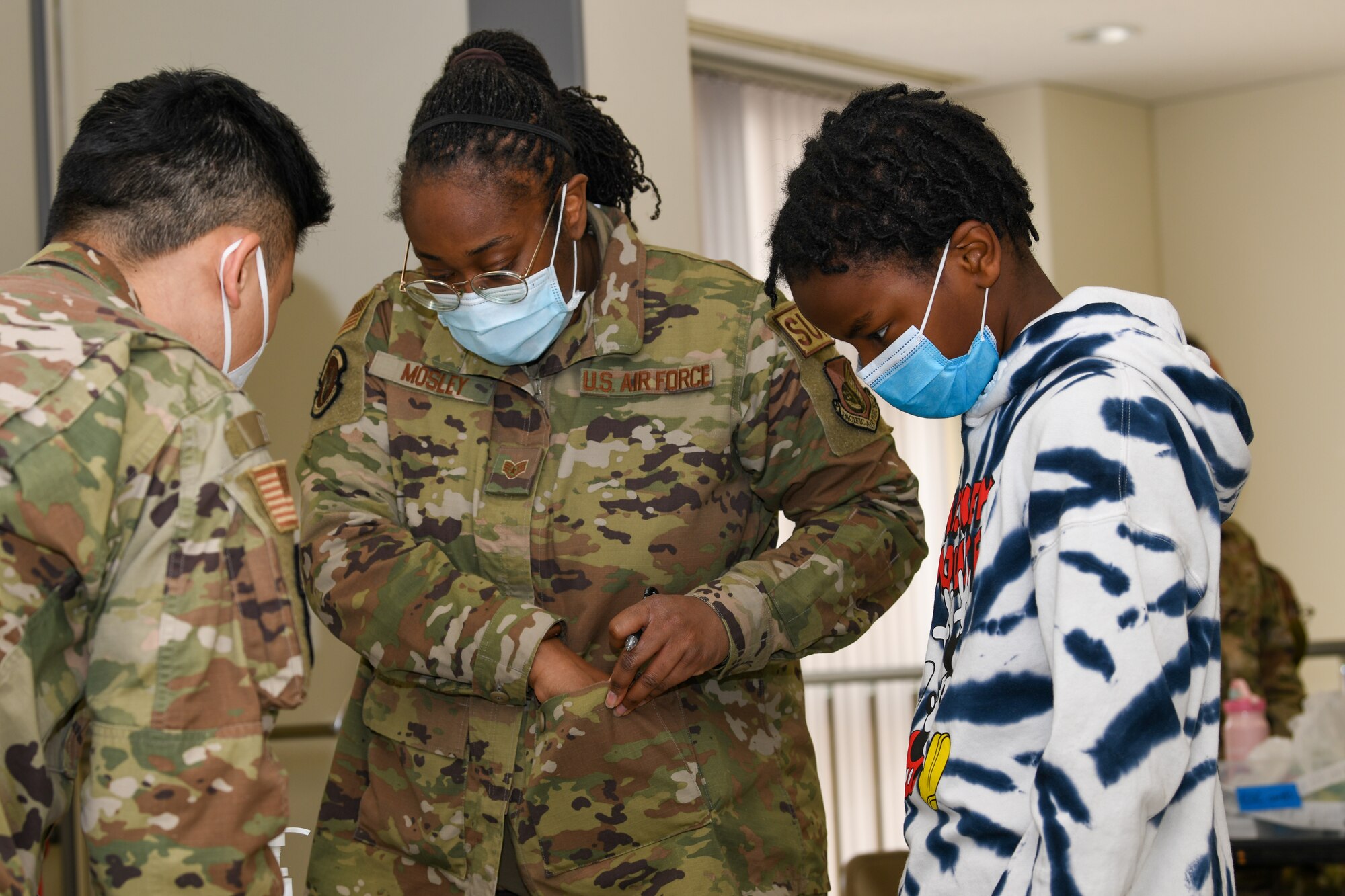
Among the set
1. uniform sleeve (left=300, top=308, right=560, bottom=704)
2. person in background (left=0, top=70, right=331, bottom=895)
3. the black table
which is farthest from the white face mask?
the black table

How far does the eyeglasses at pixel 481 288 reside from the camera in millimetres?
1636

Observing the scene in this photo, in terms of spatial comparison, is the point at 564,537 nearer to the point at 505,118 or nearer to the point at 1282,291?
the point at 505,118

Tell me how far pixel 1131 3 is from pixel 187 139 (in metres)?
4.47

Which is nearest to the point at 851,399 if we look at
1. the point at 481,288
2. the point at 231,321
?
the point at 481,288

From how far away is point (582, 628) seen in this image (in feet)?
5.32

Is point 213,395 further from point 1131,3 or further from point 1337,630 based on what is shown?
point 1337,630

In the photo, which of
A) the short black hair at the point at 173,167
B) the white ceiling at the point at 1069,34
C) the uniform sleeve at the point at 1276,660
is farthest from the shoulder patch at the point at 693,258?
the white ceiling at the point at 1069,34

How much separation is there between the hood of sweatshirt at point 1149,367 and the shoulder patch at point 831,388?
15.5 inches

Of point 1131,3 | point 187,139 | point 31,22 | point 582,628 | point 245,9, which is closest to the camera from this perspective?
point 187,139

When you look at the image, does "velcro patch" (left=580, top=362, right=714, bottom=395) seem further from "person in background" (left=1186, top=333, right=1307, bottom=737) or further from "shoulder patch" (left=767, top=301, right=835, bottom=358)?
"person in background" (left=1186, top=333, right=1307, bottom=737)

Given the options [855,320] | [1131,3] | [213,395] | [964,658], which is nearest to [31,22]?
[213,395]

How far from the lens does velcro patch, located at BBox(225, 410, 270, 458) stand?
3.54 feet

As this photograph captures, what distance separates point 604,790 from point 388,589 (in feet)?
1.23

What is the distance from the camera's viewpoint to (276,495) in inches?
43.3
